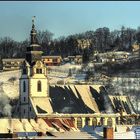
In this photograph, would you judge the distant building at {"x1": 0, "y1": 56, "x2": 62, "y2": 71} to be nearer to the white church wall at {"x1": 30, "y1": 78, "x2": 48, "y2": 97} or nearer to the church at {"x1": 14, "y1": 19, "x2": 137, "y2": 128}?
the church at {"x1": 14, "y1": 19, "x2": 137, "y2": 128}

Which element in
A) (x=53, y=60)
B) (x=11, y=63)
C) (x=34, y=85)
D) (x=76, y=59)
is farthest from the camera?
(x=76, y=59)

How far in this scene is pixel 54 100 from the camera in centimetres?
10612

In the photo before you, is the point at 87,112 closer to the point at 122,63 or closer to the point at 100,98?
the point at 100,98

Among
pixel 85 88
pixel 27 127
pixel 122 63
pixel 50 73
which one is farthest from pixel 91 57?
pixel 27 127

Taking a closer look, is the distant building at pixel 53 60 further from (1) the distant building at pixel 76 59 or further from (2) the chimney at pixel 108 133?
(2) the chimney at pixel 108 133

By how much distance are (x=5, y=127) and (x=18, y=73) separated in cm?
7595

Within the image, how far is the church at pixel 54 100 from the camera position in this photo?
105m

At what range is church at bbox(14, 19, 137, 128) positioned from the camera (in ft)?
343

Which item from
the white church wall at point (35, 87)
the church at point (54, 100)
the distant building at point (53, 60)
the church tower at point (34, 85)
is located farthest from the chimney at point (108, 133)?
the distant building at point (53, 60)

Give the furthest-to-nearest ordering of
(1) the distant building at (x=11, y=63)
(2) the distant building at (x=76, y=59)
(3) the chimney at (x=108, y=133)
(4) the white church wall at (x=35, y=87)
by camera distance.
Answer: (2) the distant building at (x=76, y=59) → (1) the distant building at (x=11, y=63) → (4) the white church wall at (x=35, y=87) → (3) the chimney at (x=108, y=133)

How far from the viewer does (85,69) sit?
172750 mm

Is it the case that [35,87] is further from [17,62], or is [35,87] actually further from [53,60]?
[53,60]

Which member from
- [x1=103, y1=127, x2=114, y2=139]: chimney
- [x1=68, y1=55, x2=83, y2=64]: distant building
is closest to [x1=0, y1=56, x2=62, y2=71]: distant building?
[x1=68, y1=55, x2=83, y2=64]: distant building

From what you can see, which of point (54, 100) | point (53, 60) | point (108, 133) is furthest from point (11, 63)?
point (108, 133)
